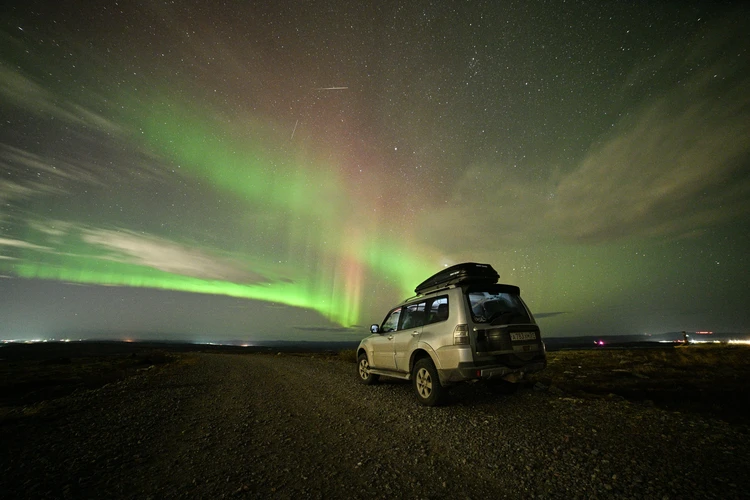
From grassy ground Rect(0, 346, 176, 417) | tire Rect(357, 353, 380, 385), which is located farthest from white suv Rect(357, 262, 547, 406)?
grassy ground Rect(0, 346, 176, 417)

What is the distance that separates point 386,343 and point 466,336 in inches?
113

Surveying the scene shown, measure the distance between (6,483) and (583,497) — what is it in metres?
6.21

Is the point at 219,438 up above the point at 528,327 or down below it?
below

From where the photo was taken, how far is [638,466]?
3150 millimetres

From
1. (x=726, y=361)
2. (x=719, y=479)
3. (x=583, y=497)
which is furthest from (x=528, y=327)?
(x=726, y=361)

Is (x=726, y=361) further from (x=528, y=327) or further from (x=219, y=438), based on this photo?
(x=219, y=438)

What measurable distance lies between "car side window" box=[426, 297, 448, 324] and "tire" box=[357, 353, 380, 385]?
3210 mm

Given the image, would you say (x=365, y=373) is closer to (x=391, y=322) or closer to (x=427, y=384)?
(x=391, y=322)

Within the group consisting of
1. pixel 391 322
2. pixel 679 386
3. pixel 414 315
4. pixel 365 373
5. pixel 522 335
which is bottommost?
pixel 679 386

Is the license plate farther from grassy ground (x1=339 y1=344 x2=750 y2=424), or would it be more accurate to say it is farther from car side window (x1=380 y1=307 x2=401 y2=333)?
car side window (x1=380 y1=307 x2=401 y2=333)

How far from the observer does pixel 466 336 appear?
5.16 metres

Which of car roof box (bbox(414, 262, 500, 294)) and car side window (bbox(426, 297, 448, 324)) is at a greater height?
car roof box (bbox(414, 262, 500, 294))

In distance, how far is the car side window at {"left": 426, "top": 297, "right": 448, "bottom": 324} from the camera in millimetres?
5789

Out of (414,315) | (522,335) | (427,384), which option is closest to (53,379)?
(414,315)
